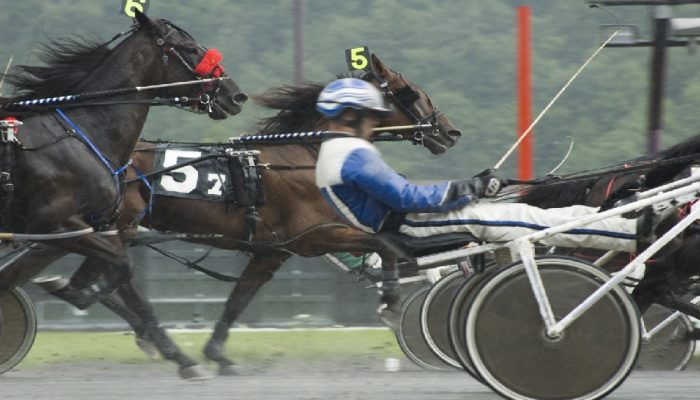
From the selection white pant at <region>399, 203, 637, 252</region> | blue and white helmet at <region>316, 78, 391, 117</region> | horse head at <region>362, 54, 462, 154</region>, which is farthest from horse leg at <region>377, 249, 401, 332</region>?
white pant at <region>399, 203, 637, 252</region>

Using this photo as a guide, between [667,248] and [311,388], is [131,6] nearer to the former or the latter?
[311,388]

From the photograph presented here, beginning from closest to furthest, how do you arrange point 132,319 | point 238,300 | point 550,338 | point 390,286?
point 550,338 < point 132,319 < point 238,300 < point 390,286

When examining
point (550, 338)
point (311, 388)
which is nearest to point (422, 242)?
point (550, 338)

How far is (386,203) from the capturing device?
5.89 meters

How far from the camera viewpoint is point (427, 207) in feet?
19.2

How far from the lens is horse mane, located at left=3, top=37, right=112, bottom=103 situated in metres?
8.60

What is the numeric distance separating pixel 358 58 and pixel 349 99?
4424 mm

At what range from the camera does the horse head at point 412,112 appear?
400 inches

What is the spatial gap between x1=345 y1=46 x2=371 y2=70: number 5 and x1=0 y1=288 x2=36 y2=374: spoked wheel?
3331 millimetres

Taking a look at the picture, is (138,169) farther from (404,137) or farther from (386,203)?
(386,203)

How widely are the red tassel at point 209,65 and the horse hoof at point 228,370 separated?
6.42 feet

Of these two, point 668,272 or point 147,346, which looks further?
point 147,346

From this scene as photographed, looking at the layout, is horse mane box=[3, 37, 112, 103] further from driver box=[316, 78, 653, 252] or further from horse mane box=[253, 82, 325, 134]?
driver box=[316, 78, 653, 252]

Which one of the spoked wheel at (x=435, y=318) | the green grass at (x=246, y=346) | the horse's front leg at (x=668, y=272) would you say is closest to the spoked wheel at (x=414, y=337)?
the spoked wheel at (x=435, y=318)
